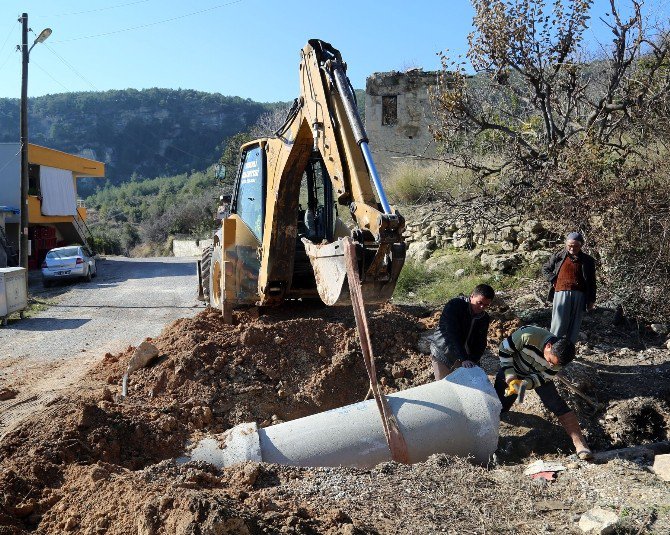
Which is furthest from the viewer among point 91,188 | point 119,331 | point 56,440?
point 91,188

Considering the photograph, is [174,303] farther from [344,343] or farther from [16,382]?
[344,343]

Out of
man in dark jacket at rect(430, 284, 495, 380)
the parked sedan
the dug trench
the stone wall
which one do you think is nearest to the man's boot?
the dug trench

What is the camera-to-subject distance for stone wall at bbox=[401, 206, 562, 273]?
1219 centimetres

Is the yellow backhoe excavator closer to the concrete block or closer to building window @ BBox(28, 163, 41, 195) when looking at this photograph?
the concrete block

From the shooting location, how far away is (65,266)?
71.6 ft

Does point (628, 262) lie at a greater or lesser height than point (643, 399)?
greater

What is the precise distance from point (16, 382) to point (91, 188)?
85324 mm

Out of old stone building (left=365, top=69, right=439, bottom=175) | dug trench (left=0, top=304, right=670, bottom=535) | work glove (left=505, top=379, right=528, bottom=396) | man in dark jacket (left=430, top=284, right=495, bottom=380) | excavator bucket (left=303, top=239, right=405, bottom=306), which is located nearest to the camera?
dug trench (left=0, top=304, right=670, bottom=535)

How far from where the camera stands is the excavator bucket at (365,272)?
214 inches

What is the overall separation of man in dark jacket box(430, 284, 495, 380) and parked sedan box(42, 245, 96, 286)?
714 inches

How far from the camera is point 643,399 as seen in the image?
22.5ft

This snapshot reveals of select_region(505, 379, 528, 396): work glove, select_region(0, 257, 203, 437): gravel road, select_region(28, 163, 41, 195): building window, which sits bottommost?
select_region(0, 257, 203, 437): gravel road

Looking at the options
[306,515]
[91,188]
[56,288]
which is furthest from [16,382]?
[91,188]

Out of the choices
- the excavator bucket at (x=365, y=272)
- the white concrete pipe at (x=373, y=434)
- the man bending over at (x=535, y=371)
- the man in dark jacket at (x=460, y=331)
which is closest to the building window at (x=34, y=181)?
the white concrete pipe at (x=373, y=434)
